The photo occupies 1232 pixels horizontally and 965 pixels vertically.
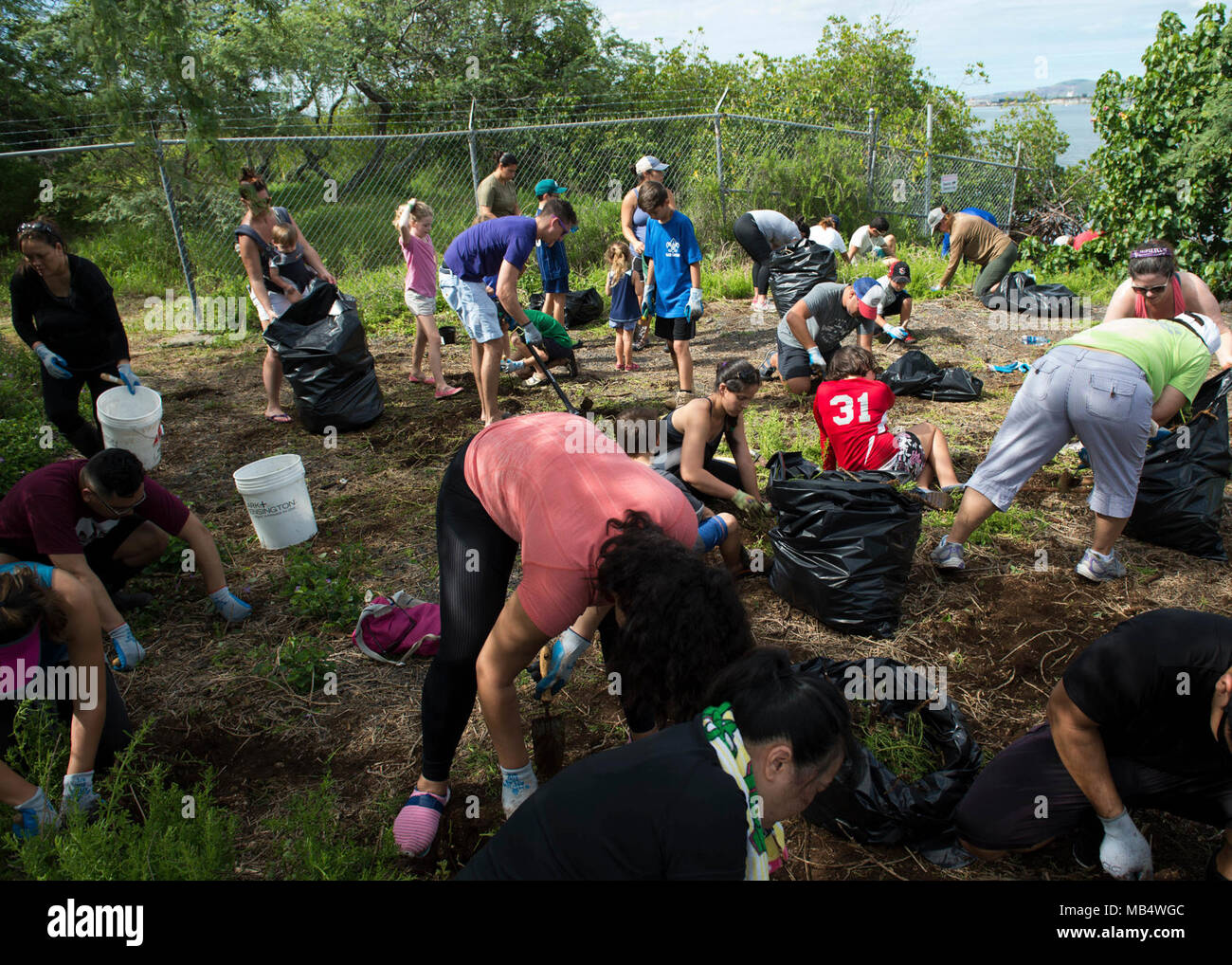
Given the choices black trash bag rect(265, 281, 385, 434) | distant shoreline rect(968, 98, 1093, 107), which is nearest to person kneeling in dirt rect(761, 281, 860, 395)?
black trash bag rect(265, 281, 385, 434)

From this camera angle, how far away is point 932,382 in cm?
555

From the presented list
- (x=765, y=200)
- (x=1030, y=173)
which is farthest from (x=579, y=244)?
(x=1030, y=173)

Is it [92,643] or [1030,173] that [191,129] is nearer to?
[92,643]

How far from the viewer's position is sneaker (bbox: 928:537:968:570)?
345 centimetres

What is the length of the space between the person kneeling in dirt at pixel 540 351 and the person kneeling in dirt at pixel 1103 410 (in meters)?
3.51

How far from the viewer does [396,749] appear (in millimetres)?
2658

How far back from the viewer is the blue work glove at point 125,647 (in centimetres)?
304

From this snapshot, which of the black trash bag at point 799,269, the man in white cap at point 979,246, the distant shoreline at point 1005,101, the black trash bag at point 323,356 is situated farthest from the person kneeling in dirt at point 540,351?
the distant shoreline at point 1005,101

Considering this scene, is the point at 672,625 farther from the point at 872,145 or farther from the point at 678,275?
the point at 872,145

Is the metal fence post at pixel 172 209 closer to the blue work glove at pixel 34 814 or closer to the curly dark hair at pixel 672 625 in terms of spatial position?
the blue work glove at pixel 34 814

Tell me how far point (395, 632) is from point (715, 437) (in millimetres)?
1643

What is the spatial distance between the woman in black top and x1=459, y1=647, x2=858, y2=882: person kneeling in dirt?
3872 millimetres

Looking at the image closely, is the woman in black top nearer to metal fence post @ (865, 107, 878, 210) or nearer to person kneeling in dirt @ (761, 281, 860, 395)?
person kneeling in dirt @ (761, 281, 860, 395)

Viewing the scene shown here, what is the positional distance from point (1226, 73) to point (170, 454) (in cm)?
915
